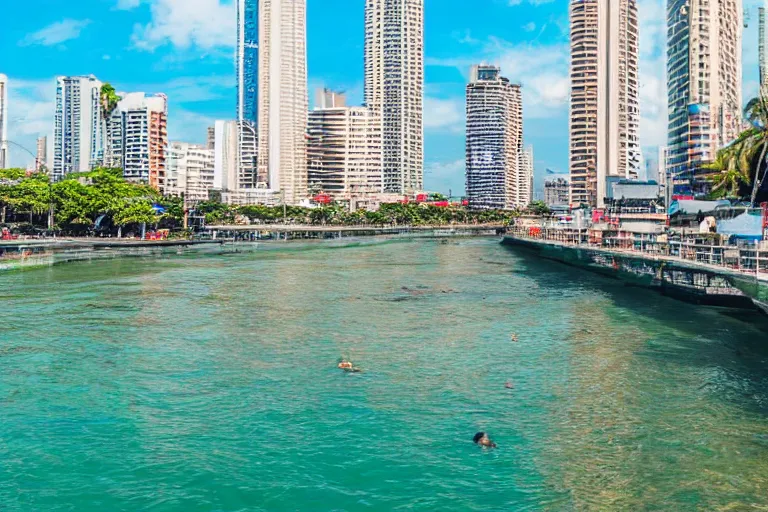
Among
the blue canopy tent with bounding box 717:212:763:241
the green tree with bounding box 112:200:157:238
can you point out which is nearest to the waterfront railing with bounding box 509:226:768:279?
the blue canopy tent with bounding box 717:212:763:241

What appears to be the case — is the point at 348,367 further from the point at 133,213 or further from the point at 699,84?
the point at 699,84

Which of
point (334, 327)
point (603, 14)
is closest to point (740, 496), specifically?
point (334, 327)

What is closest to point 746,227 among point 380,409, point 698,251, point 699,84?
point 698,251

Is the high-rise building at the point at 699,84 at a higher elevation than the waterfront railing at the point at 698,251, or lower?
higher

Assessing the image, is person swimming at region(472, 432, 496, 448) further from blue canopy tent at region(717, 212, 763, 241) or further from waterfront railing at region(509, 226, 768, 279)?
blue canopy tent at region(717, 212, 763, 241)

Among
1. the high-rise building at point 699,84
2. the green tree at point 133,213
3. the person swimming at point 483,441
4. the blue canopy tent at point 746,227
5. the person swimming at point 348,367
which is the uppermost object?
the high-rise building at point 699,84

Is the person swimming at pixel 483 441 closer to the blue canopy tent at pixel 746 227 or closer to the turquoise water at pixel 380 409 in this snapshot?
the turquoise water at pixel 380 409

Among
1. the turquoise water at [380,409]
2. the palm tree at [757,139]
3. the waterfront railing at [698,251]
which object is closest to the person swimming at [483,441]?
the turquoise water at [380,409]
